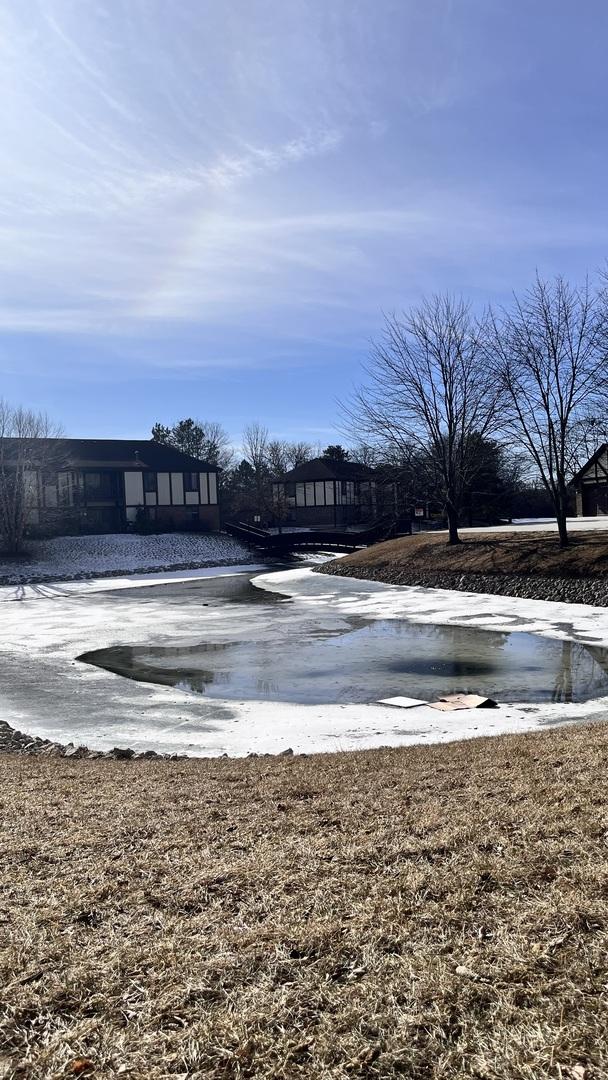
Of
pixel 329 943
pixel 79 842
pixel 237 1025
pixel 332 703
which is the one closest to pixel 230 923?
pixel 329 943

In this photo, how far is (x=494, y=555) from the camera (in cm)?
2903

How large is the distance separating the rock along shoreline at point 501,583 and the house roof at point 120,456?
3231 centimetres

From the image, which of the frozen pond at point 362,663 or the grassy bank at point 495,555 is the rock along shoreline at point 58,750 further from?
the grassy bank at point 495,555

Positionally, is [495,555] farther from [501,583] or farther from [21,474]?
[21,474]

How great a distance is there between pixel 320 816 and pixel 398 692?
7.61 meters

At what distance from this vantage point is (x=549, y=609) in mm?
22156

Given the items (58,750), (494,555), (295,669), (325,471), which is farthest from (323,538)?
(58,750)

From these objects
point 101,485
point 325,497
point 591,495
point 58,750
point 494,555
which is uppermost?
point 101,485

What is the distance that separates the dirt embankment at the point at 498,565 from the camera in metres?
24.0

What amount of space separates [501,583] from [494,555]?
9.11ft

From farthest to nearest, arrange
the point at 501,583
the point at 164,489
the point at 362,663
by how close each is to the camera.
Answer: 1. the point at 164,489
2. the point at 501,583
3. the point at 362,663

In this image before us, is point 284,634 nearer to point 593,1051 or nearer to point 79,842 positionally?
point 79,842

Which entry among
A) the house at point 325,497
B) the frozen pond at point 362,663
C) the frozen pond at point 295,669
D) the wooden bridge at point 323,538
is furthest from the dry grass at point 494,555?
the house at point 325,497

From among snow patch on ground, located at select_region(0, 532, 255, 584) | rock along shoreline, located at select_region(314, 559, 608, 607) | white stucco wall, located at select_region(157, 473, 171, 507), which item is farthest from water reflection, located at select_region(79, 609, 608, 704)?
white stucco wall, located at select_region(157, 473, 171, 507)
